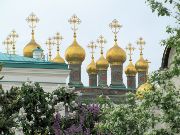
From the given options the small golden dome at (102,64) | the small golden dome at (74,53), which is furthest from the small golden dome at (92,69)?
the small golden dome at (74,53)

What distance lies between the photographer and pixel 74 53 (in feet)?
172

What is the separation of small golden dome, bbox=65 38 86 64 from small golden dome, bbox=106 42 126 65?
7.70ft

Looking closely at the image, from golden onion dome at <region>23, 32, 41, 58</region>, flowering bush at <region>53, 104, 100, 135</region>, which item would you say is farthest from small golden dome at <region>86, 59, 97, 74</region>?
flowering bush at <region>53, 104, 100, 135</region>

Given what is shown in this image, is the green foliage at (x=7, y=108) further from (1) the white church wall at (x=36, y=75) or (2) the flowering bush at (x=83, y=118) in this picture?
(1) the white church wall at (x=36, y=75)

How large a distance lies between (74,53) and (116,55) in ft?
11.1

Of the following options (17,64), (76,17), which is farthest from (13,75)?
(76,17)

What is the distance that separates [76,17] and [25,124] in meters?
32.2

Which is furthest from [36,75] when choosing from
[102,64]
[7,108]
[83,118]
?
[102,64]

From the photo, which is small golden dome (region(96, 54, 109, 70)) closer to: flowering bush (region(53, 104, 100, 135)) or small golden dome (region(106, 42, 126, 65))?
small golden dome (region(106, 42, 126, 65))

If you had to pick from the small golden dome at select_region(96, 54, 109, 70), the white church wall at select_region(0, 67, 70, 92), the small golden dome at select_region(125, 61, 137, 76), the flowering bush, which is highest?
the small golden dome at select_region(96, 54, 109, 70)

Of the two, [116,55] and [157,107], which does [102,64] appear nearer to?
[116,55]

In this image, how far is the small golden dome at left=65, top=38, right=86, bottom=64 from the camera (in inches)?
2061

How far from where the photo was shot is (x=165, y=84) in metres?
14.8

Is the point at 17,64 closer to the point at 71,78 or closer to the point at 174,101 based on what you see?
the point at 174,101
